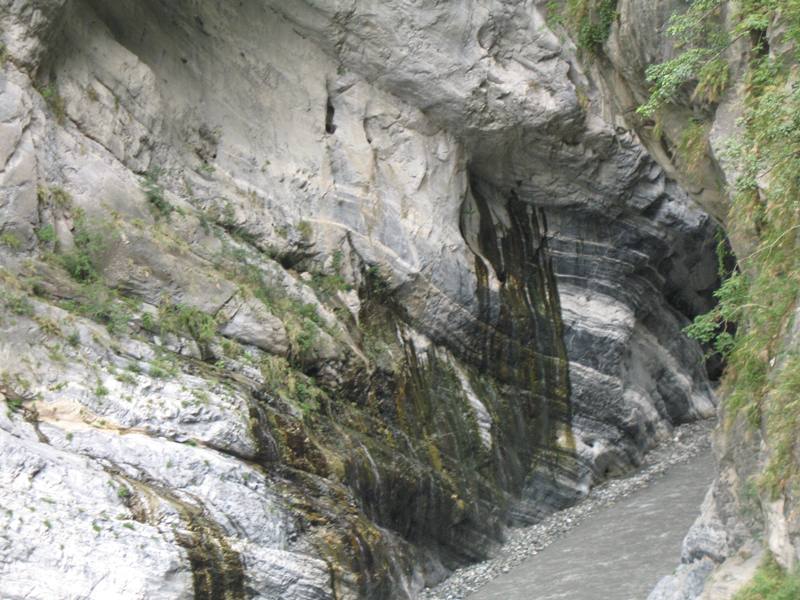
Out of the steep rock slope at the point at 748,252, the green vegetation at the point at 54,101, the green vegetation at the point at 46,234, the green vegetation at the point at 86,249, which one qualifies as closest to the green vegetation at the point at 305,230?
the green vegetation at the point at 86,249

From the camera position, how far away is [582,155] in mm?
20312

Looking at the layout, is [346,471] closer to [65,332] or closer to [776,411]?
[65,332]

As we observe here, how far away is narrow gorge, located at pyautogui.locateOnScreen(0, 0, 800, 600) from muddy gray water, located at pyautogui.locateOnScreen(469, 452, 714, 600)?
1.32 m

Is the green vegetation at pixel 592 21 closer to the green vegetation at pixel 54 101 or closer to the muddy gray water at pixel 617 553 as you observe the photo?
the muddy gray water at pixel 617 553

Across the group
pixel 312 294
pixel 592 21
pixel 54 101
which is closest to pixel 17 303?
pixel 54 101

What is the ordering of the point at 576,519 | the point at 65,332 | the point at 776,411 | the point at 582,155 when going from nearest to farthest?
the point at 776,411 < the point at 65,332 < the point at 576,519 < the point at 582,155

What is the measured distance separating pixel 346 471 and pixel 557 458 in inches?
268

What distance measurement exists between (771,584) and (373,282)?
11094mm

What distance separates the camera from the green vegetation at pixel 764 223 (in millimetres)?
7391

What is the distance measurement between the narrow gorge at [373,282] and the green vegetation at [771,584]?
0.27ft

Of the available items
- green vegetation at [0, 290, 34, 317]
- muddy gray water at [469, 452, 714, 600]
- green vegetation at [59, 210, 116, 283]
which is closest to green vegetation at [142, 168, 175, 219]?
green vegetation at [59, 210, 116, 283]

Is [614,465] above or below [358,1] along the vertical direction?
below

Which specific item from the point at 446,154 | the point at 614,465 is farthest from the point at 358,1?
the point at 614,465

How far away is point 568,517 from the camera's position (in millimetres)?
17391
